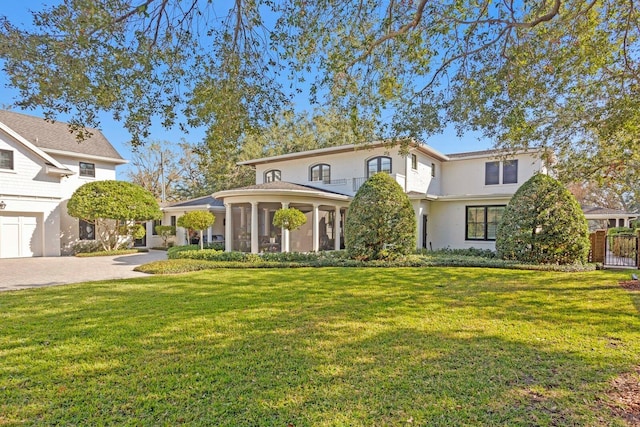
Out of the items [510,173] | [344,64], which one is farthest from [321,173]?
[344,64]

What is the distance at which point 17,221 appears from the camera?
16.2 m

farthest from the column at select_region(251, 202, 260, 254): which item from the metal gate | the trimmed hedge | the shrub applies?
the shrub

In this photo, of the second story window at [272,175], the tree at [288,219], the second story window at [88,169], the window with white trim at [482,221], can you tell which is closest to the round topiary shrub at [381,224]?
the tree at [288,219]

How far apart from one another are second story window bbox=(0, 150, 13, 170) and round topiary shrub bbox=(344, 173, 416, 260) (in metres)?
16.2

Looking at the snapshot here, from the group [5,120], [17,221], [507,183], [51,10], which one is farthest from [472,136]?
[5,120]

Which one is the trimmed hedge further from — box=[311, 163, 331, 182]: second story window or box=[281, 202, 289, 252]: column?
box=[311, 163, 331, 182]: second story window

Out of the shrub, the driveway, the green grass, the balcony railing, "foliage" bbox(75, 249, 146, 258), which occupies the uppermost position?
the balcony railing

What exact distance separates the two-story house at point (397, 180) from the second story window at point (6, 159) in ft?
29.8

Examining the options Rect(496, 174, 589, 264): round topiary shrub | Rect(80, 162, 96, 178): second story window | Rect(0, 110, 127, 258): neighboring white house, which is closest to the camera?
Rect(496, 174, 589, 264): round topiary shrub

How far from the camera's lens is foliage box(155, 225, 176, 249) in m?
21.1

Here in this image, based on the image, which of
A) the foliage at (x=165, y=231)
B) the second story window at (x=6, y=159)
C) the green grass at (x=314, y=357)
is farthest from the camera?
the foliage at (x=165, y=231)

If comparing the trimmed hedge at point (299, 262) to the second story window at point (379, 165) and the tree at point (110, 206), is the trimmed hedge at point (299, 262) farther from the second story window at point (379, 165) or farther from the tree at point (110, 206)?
the tree at point (110, 206)

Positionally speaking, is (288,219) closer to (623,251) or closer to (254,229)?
(254,229)

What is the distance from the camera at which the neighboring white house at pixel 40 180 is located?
1580 cm
